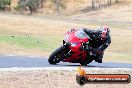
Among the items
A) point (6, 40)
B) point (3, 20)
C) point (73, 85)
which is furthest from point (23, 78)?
point (3, 20)

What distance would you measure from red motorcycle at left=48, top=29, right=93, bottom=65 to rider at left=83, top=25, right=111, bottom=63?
0.24 metres

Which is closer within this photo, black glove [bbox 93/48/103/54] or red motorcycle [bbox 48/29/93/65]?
red motorcycle [bbox 48/29/93/65]

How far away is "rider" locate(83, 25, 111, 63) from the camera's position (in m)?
15.6

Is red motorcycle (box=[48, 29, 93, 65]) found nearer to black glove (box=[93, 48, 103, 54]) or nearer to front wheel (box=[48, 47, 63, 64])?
front wheel (box=[48, 47, 63, 64])

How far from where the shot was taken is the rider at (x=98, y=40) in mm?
15625

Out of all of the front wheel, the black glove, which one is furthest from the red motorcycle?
the black glove

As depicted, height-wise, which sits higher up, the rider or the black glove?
the rider

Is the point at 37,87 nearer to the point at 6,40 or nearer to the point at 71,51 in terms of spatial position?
the point at 71,51

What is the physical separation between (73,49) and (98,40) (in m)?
1.06

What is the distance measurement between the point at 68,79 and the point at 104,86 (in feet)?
3.16

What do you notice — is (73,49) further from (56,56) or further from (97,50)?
(97,50)

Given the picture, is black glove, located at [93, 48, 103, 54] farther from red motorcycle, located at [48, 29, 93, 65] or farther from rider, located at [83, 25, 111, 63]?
red motorcycle, located at [48, 29, 93, 65]

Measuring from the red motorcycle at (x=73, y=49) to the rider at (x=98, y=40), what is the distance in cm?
24

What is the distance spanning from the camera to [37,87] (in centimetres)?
1149
